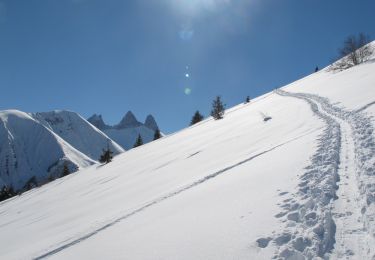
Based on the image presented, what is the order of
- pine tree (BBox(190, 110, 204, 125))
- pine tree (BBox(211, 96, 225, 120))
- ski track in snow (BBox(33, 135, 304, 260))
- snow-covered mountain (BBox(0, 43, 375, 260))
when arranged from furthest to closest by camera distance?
pine tree (BBox(190, 110, 204, 125)), pine tree (BBox(211, 96, 225, 120)), ski track in snow (BBox(33, 135, 304, 260)), snow-covered mountain (BBox(0, 43, 375, 260))

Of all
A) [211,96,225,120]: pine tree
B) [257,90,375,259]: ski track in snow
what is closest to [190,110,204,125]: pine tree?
[211,96,225,120]: pine tree

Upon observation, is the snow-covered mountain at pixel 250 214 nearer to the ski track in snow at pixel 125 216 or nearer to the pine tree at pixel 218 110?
the ski track in snow at pixel 125 216

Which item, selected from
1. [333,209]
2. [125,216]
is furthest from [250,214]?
[125,216]

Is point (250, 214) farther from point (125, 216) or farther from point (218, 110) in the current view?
point (218, 110)

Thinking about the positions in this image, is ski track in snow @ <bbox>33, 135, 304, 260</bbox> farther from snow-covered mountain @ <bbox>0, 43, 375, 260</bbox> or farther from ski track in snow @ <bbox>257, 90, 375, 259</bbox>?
ski track in snow @ <bbox>257, 90, 375, 259</bbox>

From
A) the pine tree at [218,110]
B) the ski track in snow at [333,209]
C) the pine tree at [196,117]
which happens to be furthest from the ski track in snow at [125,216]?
the pine tree at [196,117]

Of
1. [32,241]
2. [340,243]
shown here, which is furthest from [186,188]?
[340,243]

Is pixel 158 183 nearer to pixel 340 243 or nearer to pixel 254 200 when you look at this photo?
pixel 254 200

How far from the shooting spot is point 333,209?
23.0 feet

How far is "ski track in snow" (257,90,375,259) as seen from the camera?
223 inches

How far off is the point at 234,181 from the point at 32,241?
7.45 meters

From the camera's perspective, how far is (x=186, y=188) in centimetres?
1251

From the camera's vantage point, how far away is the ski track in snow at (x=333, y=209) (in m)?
5.67

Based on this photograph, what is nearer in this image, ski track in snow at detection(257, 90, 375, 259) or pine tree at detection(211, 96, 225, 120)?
ski track in snow at detection(257, 90, 375, 259)
